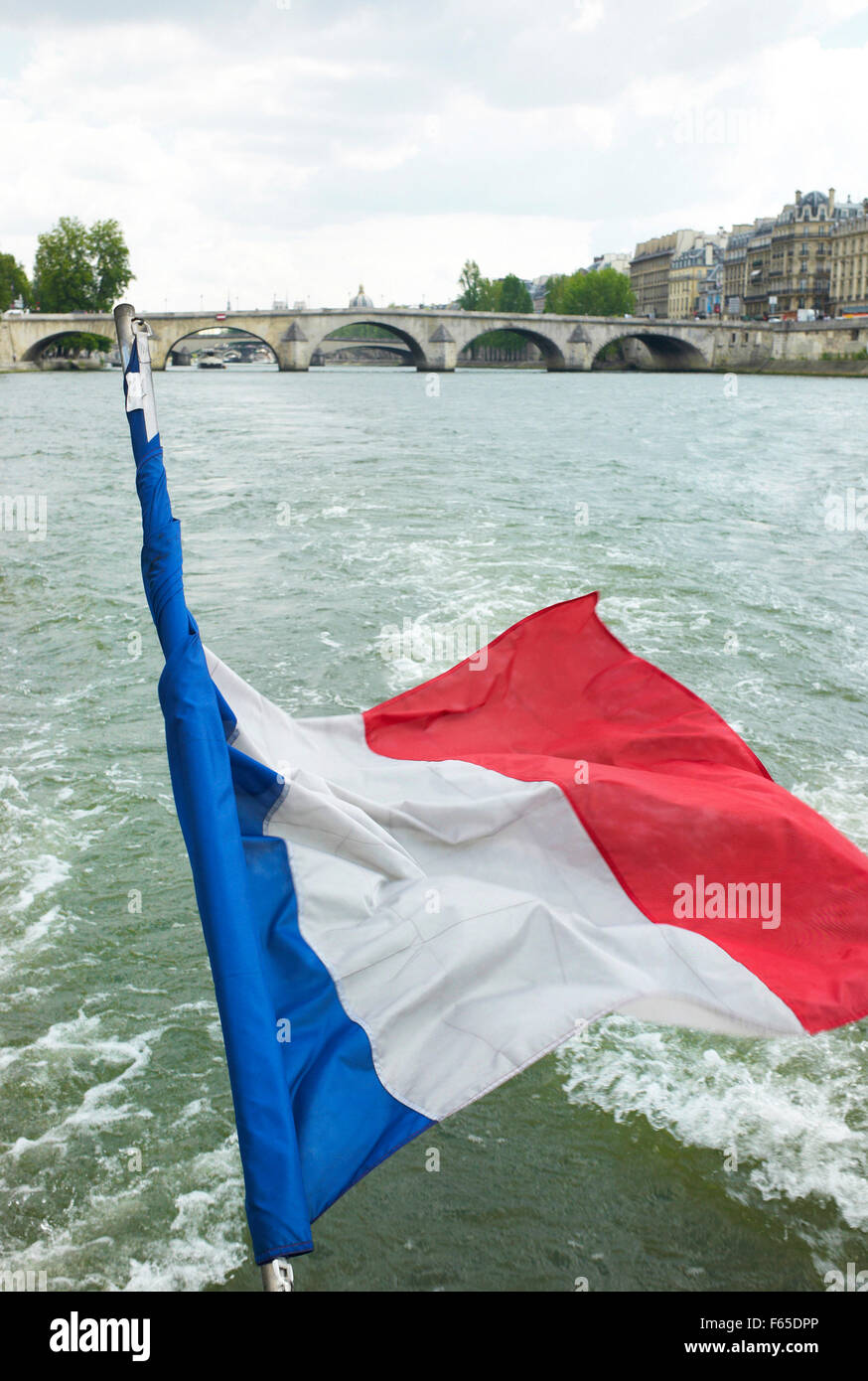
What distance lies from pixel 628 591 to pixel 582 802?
6412mm

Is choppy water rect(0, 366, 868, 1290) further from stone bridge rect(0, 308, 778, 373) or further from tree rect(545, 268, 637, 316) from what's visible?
tree rect(545, 268, 637, 316)

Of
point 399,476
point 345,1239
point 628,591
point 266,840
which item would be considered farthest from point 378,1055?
Answer: point 399,476

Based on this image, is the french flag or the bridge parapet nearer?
the french flag

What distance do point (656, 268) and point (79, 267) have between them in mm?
58460

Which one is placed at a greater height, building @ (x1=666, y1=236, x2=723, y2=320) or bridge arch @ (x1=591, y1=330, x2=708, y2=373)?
building @ (x1=666, y1=236, x2=723, y2=320)

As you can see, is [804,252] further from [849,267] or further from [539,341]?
[539,341]

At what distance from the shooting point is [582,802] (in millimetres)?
2748

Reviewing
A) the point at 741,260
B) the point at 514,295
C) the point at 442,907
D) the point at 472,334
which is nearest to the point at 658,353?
the point at 472,334

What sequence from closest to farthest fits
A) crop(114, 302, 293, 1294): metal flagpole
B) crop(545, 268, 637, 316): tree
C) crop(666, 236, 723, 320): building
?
crop(114, 302, 293, 1294): metal flagpole < crop(545, 268, 637, 316): tree < crop(666, 236, 723, 320): building

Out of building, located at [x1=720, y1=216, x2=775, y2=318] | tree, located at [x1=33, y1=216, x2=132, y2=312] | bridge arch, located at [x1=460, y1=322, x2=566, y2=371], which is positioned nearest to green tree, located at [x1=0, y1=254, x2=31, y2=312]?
tree, located at [x1=33, y1=216, x2=132, y2=312]

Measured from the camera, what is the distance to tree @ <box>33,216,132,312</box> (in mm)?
59844

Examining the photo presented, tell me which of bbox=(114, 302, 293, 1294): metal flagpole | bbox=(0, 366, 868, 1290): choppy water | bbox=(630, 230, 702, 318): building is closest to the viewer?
bbox=(114, 302, 293, 1294): metal flagpole

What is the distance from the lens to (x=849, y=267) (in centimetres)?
7162

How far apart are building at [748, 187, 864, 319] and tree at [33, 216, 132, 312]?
136 feet
